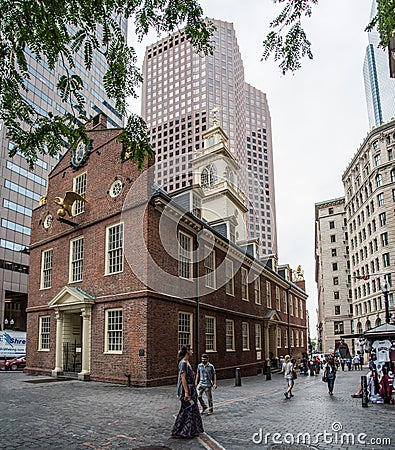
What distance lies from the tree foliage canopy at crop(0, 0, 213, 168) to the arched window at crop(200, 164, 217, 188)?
88.6 ft

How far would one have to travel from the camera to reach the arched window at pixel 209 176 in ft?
113

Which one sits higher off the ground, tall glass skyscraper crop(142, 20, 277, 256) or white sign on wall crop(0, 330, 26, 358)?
tall glass skyscraper crop(142, 20, 277, 256)

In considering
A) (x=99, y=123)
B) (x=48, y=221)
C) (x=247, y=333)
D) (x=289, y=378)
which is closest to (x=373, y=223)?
(x=247, y=333)

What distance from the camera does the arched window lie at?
3431 centimetres

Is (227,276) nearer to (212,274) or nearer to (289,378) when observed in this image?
(212,274)

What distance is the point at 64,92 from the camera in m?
6.94

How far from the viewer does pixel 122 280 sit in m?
18.0

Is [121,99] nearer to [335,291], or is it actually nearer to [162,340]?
[162,340]

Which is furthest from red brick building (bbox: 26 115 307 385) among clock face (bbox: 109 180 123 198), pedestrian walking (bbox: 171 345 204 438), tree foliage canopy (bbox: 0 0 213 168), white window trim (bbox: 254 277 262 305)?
tree foliage canopy (bbox: 0 0 213 168)

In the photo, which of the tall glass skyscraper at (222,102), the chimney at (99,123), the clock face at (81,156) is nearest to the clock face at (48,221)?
the clock face at (81,156)

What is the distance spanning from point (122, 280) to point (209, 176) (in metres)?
18.7

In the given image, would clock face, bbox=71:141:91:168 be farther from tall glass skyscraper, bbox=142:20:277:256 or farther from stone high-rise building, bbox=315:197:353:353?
tall glass skyscraper, bbox=142:20:277:256

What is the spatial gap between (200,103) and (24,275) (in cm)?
7496

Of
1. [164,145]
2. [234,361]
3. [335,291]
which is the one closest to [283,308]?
[234,361]
